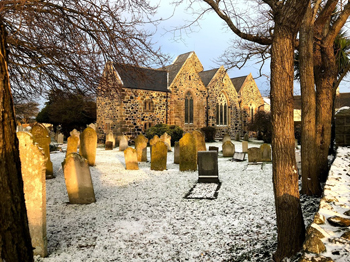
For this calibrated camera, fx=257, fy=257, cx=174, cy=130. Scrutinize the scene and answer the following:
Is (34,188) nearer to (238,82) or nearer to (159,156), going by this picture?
(159,156)

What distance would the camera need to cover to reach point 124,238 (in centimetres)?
432

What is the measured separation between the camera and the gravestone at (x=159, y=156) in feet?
32.0

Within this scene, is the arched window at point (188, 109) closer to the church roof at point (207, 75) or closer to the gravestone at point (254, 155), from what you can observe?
the church roof at point (207, 75)

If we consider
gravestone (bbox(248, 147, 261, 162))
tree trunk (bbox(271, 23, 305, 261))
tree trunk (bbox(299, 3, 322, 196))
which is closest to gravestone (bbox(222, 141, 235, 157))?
gravestone (bbox(248, 147, 261, 162))

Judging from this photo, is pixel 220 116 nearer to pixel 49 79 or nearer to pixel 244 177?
pixel 244 177

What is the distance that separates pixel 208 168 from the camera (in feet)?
26.4

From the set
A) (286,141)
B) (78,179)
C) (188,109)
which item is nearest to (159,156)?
(78,179)

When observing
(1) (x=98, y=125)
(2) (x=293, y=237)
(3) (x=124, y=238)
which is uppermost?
(1) (x=98, y=125)

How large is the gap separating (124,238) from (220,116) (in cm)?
2469

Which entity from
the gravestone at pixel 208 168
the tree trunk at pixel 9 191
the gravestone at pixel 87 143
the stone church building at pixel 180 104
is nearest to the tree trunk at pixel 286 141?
the tree trunk at pixel 9 191

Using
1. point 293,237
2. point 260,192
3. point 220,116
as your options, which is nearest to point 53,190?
point 260,192

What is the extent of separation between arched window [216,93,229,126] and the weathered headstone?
75.0 feet

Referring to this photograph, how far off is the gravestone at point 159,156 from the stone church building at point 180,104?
10.5 m

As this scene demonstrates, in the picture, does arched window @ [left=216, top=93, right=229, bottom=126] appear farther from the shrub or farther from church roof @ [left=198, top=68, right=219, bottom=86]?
the shrub
